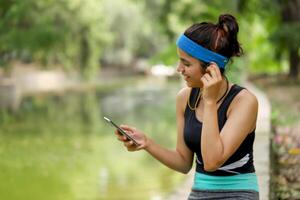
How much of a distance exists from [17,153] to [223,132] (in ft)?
Result: 34.8

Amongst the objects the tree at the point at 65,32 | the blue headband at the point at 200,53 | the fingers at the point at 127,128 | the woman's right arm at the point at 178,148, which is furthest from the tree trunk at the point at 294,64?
the blue headband at the point at 200,53

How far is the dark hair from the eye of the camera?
2639 mm

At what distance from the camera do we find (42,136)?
15.5m

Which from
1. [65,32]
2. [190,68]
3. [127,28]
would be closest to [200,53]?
[190,68]

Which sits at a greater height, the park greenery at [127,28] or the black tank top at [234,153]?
the black tank top at [234,153]

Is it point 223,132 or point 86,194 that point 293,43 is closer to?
point 86,194

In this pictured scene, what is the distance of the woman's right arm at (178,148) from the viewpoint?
2.89m

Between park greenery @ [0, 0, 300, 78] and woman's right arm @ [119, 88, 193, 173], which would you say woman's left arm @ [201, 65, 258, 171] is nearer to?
woman's right arm @ [119, 88, 193, 173]

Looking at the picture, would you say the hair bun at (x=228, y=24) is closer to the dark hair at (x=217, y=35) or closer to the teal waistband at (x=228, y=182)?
the dark hair at (x=217, y=35)

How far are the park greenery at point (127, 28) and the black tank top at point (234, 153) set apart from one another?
9150mm

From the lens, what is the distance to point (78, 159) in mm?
11945

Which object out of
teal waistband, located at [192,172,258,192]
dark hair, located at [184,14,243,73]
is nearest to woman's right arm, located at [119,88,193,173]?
teal waistband, located at [192,172,258,192]

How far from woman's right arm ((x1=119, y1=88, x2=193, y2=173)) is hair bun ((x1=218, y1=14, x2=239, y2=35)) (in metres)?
0.40

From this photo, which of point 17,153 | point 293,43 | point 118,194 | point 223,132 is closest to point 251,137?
point 223,132
